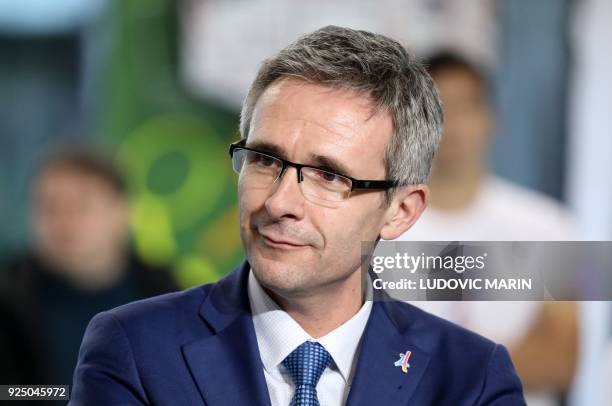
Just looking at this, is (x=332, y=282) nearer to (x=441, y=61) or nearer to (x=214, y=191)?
(x=214, y=191)

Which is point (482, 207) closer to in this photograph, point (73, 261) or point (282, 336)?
point (73, 261)

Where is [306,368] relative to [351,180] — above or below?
below

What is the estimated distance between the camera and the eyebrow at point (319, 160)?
1282mm

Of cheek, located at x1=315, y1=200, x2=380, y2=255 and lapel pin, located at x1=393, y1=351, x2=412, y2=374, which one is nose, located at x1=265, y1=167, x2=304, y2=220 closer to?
cheek, located at x1=315, y1=200, x2=380, y2=255

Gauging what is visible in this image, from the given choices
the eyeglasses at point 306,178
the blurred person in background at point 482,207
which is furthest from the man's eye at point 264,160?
the blurred person in background at point 482,207

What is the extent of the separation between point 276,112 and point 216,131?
65.3 inches

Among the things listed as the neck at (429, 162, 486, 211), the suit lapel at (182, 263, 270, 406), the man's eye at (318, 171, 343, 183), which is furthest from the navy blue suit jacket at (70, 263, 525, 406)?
the neck at (429, 162, 486, 211)

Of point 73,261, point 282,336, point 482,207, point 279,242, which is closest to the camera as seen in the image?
point 279,242

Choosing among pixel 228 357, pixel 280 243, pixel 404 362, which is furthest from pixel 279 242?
pixel 404 362

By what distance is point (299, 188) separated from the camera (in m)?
1.27

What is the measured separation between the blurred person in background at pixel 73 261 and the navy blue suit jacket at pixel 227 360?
1.40 metres

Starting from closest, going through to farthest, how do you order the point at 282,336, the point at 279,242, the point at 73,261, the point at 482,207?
the point at 279,242
the point at 282,336
the point at 73,261
the point at 482,207

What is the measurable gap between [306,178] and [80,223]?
179 cm

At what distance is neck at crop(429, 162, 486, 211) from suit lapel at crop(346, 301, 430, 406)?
157cm
